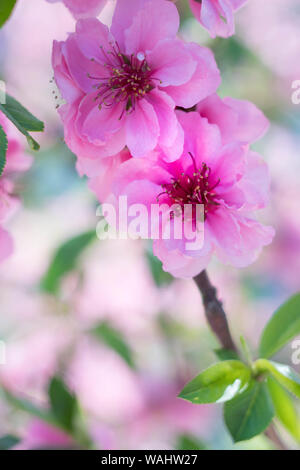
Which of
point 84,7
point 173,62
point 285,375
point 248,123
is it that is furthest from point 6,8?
point 285,375

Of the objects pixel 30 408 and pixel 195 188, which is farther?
pixel 30 408

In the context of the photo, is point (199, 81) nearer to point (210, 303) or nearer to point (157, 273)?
point (210, 303)

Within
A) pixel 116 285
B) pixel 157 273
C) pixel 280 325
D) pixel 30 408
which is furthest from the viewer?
pixel 116 285

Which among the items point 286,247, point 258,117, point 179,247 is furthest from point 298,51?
point 179,247

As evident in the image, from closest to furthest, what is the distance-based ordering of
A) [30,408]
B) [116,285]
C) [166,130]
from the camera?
[166,130] < [30,408] < [116,285]

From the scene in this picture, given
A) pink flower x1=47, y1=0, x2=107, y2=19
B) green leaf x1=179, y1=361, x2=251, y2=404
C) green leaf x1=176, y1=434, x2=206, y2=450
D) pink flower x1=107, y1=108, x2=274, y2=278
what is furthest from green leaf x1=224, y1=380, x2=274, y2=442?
pink flower x1=47, y1=0, x2=107, y2=19

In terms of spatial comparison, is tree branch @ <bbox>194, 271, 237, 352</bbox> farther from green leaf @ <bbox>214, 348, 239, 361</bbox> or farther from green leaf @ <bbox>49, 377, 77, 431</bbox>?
green leaf @ <bbox>49, 377, 77, 431</bbox>

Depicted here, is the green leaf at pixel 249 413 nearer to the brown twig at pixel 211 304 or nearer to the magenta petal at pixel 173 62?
the brown twig at pixel 211 304

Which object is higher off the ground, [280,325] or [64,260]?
[280,325]
